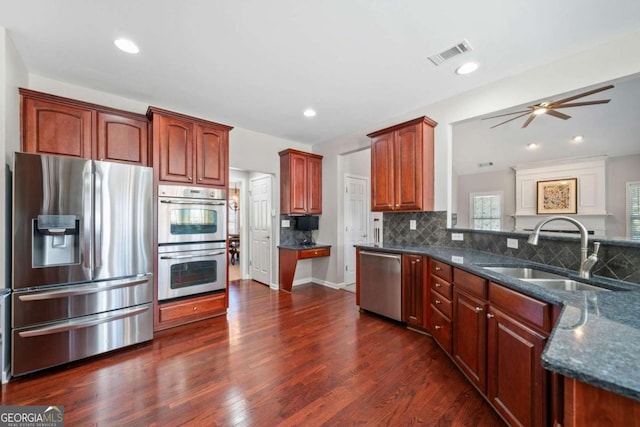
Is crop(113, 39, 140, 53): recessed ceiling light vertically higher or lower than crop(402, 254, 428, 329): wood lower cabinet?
higher

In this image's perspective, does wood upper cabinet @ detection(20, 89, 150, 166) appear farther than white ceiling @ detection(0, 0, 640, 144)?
Yes

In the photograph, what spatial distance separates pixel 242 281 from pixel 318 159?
2.80 meters

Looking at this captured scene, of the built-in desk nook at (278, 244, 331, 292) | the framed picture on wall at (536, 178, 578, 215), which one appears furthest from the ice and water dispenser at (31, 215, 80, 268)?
the framed picture on wall at (536, 178, 578, 215)

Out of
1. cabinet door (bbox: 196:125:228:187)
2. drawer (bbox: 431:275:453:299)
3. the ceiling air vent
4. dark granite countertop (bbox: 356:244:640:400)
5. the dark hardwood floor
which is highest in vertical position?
the ceiling air vent

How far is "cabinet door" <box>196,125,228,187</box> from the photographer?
3.10m

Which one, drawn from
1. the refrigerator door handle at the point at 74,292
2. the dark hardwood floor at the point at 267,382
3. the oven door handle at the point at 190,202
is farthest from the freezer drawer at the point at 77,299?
the oven door handle at the point at 190,202

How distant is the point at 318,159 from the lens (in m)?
4.91

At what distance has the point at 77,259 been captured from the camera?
2236 mm

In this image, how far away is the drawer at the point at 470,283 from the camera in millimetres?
1808

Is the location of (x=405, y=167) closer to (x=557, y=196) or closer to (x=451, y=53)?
(x=451, y=53)

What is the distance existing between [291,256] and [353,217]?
1.41 metres

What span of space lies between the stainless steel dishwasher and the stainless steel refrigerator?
2.36 m

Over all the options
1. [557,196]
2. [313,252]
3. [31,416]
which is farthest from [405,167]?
[557,196]

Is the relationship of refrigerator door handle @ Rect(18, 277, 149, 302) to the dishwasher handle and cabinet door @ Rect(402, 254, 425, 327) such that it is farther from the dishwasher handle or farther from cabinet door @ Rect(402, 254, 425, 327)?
cabinet door @ Rect(402, 254, 425, 327)
